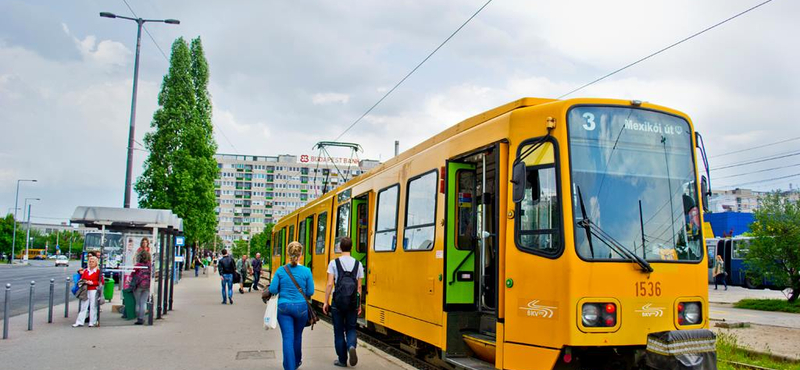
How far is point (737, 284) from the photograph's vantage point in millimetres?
35250

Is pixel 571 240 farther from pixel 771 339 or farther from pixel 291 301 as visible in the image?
pixel 771 339

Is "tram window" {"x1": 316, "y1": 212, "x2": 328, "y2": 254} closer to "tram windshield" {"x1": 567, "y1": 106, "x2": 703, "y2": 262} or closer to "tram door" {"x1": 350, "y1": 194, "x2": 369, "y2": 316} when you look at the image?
"tram door" {"x1": 350, "y1": 194, "x2": 369, "y2": 316}

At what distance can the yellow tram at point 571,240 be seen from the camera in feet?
20.1

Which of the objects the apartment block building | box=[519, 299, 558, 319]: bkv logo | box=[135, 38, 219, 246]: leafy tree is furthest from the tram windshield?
the apartment block building

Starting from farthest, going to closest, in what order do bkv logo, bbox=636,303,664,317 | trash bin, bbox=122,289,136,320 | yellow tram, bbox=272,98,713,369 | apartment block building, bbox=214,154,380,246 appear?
1. apartment block building, bbox=214,154,380,246
2. trash bin, bbox=122,289,136,320
3. bkv logo, bbox=636,303,664,317
4. yellow tram, bbox=272,98,713,369

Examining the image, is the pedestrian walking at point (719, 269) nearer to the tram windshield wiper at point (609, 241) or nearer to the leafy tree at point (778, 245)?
the leafy tree at point (778, 245)

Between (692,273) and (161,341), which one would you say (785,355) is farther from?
(161,341)

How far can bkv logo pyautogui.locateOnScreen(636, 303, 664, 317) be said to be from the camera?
624cm

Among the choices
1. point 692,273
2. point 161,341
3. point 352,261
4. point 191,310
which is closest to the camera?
point 692,273

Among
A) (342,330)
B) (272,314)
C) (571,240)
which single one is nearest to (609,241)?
(571,240)

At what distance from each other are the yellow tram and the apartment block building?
138879 mm

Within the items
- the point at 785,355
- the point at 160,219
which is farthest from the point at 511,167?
the point at 160,219

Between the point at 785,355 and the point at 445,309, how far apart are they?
6.19 m

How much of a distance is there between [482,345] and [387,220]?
3674 mm
